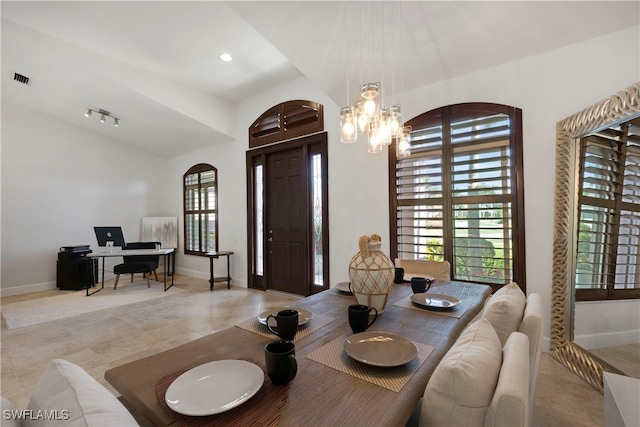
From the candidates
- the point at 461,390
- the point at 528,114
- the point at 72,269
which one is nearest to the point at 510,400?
the point at 461,390

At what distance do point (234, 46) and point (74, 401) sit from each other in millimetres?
3761

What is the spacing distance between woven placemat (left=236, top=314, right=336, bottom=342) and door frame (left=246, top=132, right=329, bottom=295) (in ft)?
8.67

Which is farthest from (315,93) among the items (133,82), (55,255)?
(55,255)

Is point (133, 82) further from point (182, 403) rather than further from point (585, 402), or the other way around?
point (585, 402)

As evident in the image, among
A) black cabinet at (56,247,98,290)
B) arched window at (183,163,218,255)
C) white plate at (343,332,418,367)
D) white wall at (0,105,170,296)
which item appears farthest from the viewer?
arched window at (183,163,218,255)

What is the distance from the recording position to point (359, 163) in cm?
373

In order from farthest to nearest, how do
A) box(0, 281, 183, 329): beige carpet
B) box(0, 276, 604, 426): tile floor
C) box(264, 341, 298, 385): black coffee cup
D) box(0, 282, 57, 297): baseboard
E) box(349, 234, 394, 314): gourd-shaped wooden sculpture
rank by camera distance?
box(0, 282, 57, 297): baseboard → box(0, 281, 183, 329): beige carpet → box(0, 276, 604, 426): tile floor → box(349, 234, 394, 314): gourd-shaped wooden sculpture → box(264, 341, 298, 385): black coffee cup

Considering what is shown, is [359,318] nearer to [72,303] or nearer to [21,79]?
[72,303]

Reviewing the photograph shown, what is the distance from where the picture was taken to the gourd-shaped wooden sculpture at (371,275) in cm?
139

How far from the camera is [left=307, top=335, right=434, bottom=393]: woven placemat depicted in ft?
2.92

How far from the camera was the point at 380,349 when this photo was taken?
1062mm

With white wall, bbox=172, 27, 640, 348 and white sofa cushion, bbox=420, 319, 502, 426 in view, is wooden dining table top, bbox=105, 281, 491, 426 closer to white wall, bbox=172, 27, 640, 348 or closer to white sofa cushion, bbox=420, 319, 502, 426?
white sofa cushion, bbox=420, 319, 502, 426

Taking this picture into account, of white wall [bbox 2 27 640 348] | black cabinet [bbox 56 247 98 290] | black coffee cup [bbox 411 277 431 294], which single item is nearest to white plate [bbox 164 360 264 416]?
black coffee cup [bbox 411 277 431 294]

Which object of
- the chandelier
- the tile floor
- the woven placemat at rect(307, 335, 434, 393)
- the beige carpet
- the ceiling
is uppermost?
the ceiling
